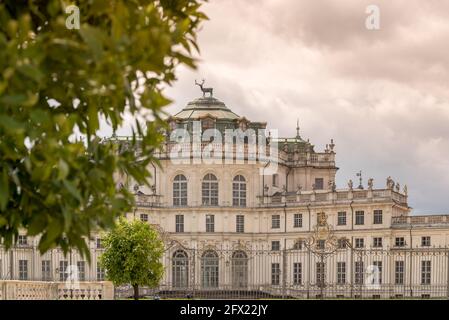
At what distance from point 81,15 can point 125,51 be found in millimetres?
936

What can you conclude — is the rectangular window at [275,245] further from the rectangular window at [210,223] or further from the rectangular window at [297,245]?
the rectangular window at [210,223]

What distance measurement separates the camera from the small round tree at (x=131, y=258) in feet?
121

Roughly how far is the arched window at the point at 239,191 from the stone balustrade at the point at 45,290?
2811cm

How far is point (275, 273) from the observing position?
57.4 metres

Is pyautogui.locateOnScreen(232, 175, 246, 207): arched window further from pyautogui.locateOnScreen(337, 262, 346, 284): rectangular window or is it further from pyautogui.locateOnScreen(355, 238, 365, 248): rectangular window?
pyautogui.locateOnScreen(337, 262, 346, 284): rectangular window

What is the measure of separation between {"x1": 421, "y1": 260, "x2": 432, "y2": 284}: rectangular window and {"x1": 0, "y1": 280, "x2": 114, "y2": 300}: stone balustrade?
26.7 m

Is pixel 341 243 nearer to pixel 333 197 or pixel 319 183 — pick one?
pixel 333 197

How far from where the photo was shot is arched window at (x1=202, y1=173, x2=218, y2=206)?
197 ft

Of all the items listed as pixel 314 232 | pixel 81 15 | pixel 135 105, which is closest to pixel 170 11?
pixel 81 15

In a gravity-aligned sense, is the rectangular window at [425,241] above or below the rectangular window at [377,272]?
above

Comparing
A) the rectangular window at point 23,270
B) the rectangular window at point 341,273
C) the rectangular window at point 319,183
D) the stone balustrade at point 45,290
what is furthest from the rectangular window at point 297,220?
the stone balustrade at point 45,290

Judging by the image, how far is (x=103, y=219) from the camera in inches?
202
